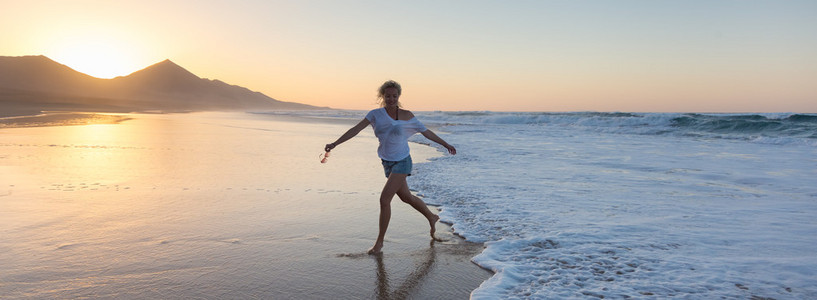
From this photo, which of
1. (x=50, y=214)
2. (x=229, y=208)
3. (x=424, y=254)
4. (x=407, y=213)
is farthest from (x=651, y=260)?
(x=50, y=214)

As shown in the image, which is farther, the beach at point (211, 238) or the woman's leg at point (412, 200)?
the woman's leg at point (412, 200)

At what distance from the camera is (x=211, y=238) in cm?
466

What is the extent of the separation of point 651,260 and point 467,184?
4.30m

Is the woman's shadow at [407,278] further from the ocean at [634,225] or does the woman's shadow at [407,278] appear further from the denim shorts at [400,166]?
the denim shorts at [400,166]

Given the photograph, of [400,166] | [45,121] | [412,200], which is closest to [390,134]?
[400,166]

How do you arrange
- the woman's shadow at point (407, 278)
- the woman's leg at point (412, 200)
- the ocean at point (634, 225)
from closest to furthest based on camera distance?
the woman's shadow at point (407, 278)
the ocean at point (634, 225)
the woman's leg at point (412, 200)

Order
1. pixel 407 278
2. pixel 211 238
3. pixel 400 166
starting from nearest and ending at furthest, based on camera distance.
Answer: pixel 407 278, pixel 400 166, pixel 211 238

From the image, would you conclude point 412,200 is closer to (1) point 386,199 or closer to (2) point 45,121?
(1) point 386,199

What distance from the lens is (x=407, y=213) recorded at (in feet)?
19.9

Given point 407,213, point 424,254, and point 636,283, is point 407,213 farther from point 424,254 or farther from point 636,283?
point 636,283

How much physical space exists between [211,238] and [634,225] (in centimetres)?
450

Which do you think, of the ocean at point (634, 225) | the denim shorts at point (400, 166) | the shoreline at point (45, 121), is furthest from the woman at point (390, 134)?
the shoreline at point (45, 121)

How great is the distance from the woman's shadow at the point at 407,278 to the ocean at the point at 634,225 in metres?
0.44

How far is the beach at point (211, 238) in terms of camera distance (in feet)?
11.5
